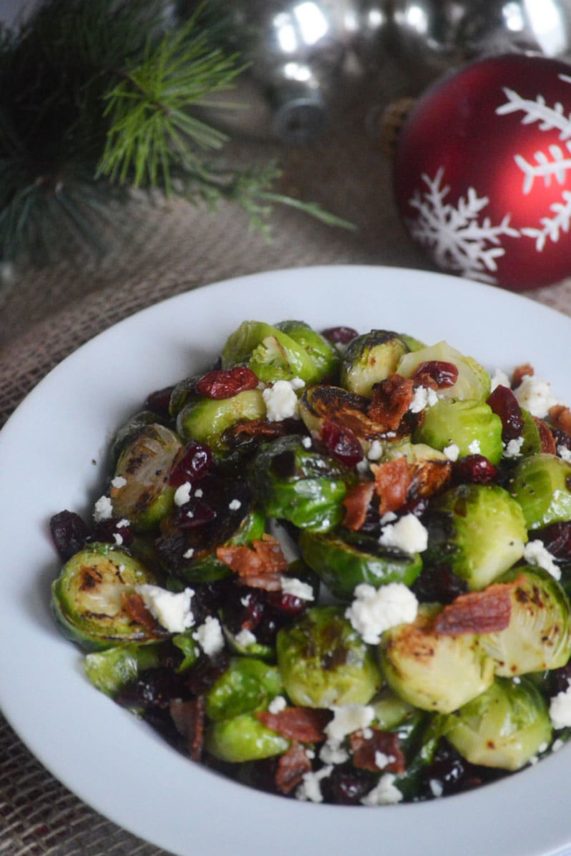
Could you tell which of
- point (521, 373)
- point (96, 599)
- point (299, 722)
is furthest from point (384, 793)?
point (521, 373)

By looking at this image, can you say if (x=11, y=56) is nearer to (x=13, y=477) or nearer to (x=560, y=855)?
(x=13, y=477)

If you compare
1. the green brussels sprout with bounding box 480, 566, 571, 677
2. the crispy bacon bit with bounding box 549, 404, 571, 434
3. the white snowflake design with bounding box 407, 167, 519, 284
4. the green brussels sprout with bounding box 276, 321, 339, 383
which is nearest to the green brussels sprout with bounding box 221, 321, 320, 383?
the green brussels sprout with bounding box 276, 321, 339, 383

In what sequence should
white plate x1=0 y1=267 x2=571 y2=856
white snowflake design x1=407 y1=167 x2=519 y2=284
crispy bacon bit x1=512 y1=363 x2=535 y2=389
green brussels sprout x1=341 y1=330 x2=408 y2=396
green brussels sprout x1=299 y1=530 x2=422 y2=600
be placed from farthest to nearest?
white snowflake design x1=407 y1=167 x2=519 y2=284, crispy bacon bit x1=512 y1=363 x2=535 y2=389, green brussels sprout x1=341 y1=330 x2=408 y2=396, green brussels sprout x1=299 y1=530 x2=422 y2=600, white plate x1=0 y1=267 x2=571 y2=856

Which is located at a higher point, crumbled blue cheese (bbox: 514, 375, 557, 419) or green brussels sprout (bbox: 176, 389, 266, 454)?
green brussels sprout (bbox: 176, 389, 266, 454)

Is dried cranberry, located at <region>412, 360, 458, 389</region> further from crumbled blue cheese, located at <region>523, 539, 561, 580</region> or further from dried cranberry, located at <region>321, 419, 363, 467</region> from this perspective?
crumbled blue cheese, located at <region>523, 539, 561, 580</region>

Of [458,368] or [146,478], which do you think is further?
[458,368]

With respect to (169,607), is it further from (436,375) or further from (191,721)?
(436,375)
